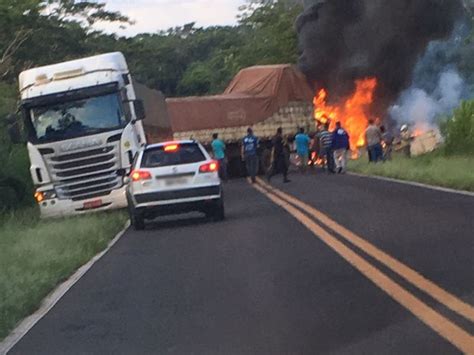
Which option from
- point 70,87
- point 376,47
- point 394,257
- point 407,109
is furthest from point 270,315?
point 407,109

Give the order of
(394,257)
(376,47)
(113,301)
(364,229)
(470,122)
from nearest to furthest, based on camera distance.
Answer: (113,301)
(394,257)
(364,229)
(470,122)
(376,47)

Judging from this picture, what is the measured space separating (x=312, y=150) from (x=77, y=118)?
18410 mm

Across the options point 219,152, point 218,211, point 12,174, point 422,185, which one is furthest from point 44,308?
point 219,152

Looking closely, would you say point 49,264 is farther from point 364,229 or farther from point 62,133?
point 62,133

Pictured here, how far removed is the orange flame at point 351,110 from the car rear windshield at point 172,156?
2356cm

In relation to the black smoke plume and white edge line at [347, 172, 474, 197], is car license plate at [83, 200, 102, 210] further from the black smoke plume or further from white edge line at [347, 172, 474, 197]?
the black smoke plume

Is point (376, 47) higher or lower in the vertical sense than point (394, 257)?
higher

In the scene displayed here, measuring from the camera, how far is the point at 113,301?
13445mm

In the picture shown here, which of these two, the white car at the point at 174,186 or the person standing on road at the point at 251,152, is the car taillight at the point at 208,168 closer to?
the white car at the point at 174,186

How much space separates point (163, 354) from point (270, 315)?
168 cm

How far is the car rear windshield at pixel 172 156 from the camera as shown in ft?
76.3

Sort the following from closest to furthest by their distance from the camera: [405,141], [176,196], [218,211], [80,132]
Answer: [176,196] < [218,211] < [80,132] < [405,141]

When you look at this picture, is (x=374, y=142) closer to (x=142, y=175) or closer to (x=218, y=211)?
(x=218, y=211)

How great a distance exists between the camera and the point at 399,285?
41.0 ft
